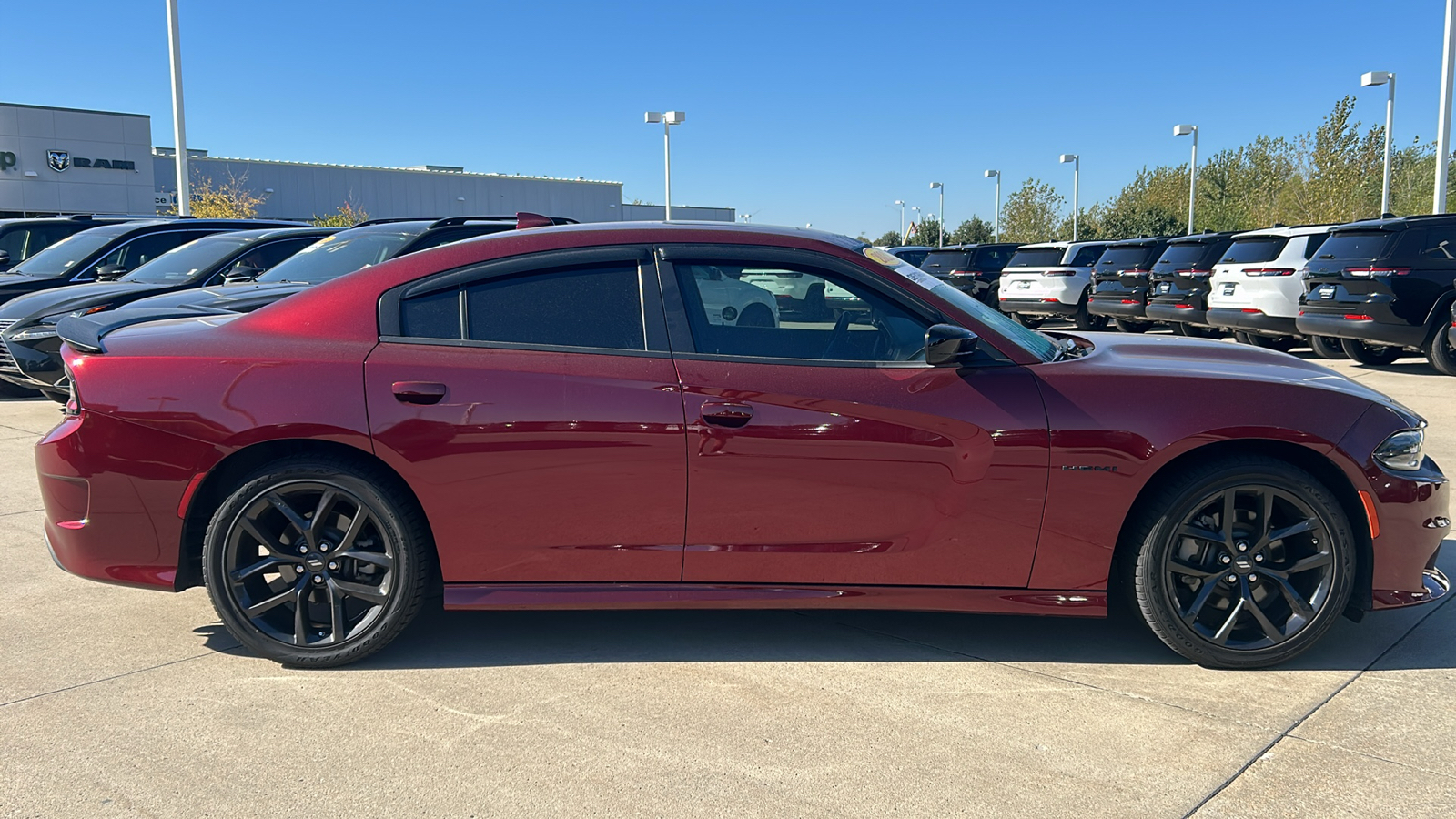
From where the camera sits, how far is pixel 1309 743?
315cm

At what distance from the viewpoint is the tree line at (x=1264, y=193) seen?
116 feet

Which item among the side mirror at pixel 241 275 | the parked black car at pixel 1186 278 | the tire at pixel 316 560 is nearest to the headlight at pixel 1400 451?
the tire at pixel 316 560

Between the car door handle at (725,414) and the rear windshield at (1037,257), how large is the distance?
18.0 metres

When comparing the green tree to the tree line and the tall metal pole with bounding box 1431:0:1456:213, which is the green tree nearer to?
the tree line

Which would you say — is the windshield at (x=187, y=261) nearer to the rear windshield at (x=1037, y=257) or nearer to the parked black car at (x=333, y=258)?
the parked black car at (x=333, y=258)

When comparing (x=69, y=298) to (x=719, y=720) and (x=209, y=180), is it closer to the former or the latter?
(x=719, y=720)

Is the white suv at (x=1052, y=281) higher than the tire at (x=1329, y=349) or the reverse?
higher

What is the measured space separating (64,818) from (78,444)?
1430mm

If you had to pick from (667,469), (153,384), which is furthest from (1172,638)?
(153,384)

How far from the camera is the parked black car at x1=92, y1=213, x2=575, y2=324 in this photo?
25.0ft

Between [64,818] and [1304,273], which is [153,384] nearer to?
[64,818]

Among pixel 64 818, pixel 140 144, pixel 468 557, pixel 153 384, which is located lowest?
pixel 64 818

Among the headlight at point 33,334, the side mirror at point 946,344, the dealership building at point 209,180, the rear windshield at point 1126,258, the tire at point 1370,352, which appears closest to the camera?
the side mirror at point 946,344

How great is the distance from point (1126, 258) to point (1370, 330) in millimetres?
6835
